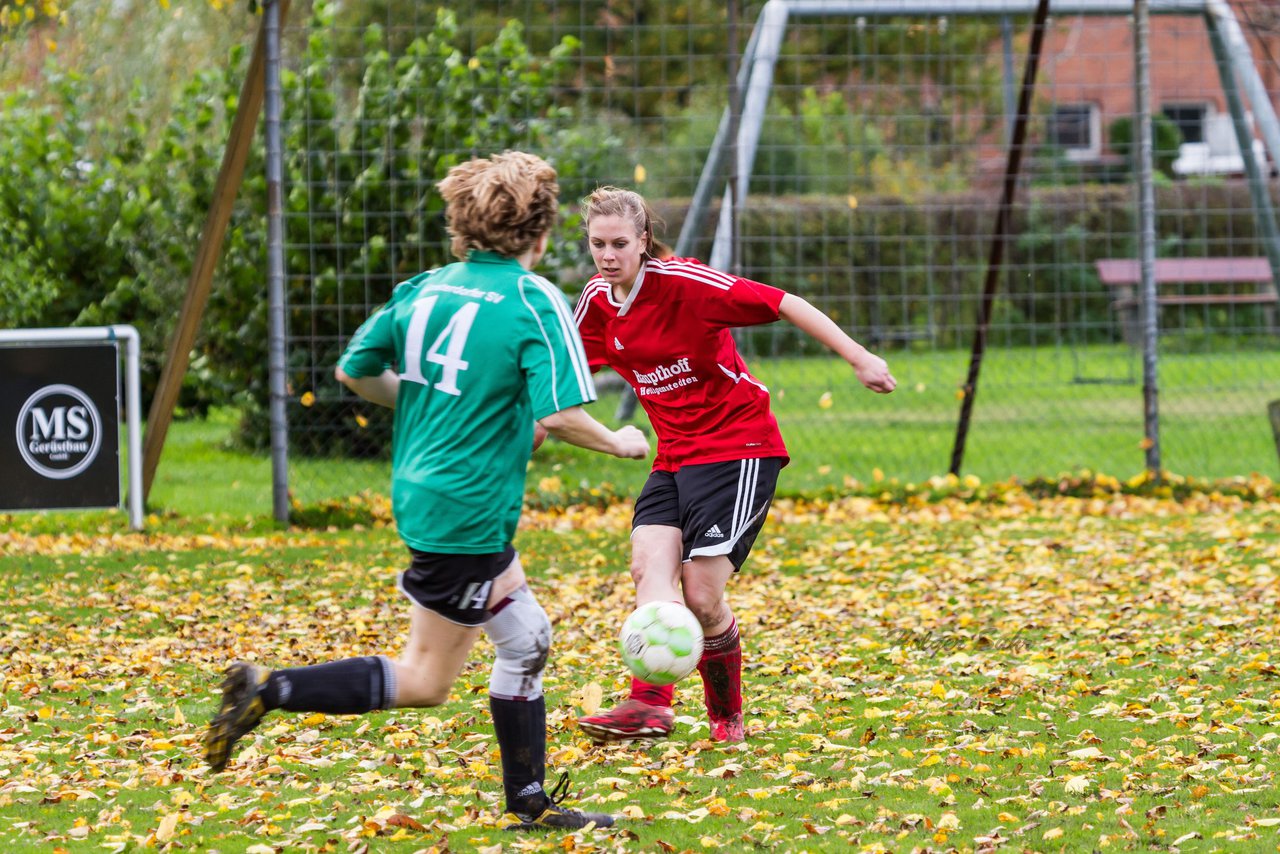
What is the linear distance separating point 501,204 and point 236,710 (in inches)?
57.6

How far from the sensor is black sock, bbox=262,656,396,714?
13.5 feet

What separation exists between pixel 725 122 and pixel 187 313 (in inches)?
150

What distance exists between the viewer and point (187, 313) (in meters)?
9.83

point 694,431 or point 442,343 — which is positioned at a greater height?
point 442,343

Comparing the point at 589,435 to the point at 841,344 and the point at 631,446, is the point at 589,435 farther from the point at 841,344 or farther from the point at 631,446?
the point at 841,344

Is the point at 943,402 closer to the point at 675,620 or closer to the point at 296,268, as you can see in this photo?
the point at 296,268

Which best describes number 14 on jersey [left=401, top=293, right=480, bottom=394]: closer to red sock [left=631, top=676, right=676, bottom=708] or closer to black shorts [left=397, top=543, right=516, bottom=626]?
black shorts [left=397, top=543, right=516, bottom=626]

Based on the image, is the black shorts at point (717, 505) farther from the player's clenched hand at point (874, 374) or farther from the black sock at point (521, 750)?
the black sock at point (521, 750)

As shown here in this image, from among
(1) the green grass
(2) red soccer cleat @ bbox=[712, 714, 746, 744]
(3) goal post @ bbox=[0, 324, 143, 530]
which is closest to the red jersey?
(2) red soccer cleat @ bbox=[712, 714, 746, 744]

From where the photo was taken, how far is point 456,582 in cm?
403

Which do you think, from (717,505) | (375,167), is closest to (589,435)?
(717,505)

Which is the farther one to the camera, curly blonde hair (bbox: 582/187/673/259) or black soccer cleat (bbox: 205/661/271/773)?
curly blonde hair (bbox: 582/187/673/259)

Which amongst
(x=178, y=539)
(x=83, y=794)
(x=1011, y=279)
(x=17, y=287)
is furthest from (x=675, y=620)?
(x=1011, y=279)

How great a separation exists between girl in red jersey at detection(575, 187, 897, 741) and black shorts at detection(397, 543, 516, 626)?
1.09 m
